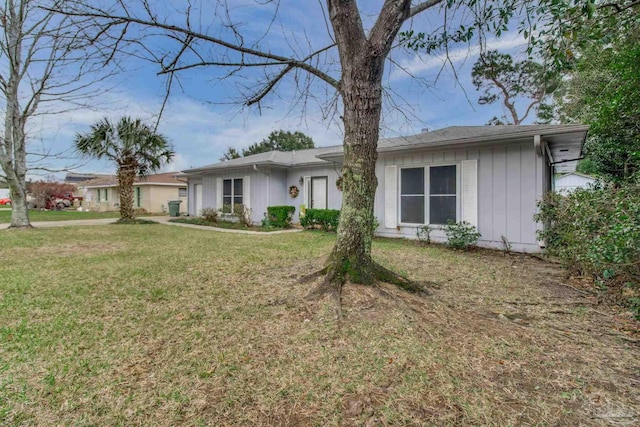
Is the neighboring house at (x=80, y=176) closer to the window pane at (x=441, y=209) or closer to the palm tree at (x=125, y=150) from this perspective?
the palm tree at (x=125, y=150)

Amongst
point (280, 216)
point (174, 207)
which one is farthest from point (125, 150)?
point (280, 216)

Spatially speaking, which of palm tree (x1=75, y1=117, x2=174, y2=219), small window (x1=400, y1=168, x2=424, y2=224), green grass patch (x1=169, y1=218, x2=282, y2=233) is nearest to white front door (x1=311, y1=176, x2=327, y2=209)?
green grass patch (x1=169, y1=218, x2=282, y2=233)

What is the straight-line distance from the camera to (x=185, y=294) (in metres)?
4.08

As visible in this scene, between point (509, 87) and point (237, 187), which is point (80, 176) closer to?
point (237, 187)

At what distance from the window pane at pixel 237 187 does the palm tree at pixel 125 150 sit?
11.1ft

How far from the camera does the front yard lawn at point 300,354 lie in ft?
6.38

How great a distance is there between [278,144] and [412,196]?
98.9 ft

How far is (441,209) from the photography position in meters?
8.52

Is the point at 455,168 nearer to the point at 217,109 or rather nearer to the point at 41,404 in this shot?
the point at 217,109

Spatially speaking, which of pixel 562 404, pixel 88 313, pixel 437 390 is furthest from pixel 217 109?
pixel 562 404

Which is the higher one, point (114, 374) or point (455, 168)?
point (455, 168)

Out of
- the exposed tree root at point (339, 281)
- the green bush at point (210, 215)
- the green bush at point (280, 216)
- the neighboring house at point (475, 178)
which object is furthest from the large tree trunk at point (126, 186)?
the exposed tree root at point (339, 281)

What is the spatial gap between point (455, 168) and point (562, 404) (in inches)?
278

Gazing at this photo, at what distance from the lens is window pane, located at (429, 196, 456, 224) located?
8.37 m
